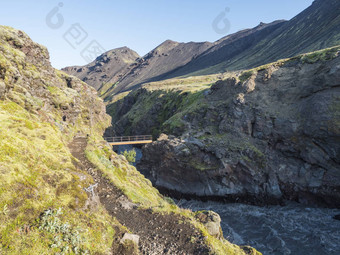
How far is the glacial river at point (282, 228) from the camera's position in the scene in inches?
1118

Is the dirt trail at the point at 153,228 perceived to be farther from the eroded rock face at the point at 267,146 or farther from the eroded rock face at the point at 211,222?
the eroded rock face at the point at 267,146

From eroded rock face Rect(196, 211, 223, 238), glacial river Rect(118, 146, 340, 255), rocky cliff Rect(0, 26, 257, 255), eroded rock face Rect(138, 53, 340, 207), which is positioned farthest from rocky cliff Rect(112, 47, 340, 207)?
eroded rock face Rect(196, 211, 223, 238)

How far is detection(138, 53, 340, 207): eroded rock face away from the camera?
41375 mm

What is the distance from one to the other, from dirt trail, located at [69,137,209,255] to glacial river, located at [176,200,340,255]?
1566 centimetres

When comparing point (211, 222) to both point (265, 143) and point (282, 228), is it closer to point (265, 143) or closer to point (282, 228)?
point (282, 228)

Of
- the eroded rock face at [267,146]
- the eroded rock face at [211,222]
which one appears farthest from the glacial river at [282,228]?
the eroded rock face at [211,222]

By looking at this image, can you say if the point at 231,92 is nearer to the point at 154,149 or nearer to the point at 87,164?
the point at 154,149

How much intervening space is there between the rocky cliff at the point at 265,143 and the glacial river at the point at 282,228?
10.8ft

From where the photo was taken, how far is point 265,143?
48.5 metres

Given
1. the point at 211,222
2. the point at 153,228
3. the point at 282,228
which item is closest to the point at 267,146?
the point at 282,228

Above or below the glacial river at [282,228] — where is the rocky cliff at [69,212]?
above

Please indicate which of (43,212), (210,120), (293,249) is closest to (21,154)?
(43,212)

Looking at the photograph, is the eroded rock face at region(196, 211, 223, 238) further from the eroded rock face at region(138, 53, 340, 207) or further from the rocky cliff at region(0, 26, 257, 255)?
the eroded rock face at region(138, 53, 340, 207)

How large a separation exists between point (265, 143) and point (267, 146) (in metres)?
0.85
